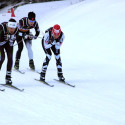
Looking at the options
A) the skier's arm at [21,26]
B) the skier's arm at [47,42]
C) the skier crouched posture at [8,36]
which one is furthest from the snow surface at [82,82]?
the skier's arm at [21,26]

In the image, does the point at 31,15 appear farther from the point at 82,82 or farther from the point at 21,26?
the point at 82,82

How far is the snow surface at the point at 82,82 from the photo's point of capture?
15.2ft

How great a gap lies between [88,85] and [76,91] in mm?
867

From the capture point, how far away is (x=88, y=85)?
7473 mm

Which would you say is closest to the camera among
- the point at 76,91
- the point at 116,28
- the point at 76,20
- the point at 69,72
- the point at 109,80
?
the point at 76,91

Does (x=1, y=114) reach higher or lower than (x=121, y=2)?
lower

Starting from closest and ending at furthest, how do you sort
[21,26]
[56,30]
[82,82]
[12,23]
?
[12,23] → [56,30] → [82,82] → [21,26]

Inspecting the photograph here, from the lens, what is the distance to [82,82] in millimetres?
7770

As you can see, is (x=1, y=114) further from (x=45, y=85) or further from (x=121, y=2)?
(x=121, y=2)

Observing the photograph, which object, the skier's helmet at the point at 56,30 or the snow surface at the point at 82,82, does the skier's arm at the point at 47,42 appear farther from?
the snow surface at the point at 82,82

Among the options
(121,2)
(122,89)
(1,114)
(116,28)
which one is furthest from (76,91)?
(121,2)

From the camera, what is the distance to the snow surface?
15.2 ft

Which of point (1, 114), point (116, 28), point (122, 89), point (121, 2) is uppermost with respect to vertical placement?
point (121, 2)

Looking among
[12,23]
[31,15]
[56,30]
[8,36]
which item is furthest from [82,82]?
[12,23]
